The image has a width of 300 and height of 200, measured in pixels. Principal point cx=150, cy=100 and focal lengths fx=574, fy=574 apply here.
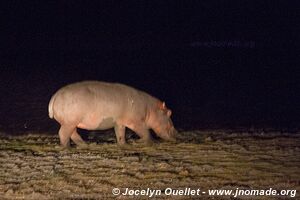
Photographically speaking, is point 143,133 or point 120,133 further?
point 143,133

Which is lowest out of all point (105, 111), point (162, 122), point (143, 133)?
point (143, 133)

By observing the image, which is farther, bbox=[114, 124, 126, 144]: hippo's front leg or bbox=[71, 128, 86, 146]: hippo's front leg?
bbox=[71, 128, 86, 146]: hippo's front leg

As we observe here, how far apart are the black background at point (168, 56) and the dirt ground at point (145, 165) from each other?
3093 millimetres

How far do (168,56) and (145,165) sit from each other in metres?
33.5

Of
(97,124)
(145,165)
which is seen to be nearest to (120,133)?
(97,124)

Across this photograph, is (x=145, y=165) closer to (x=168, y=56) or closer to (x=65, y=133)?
(x=65, y=133)

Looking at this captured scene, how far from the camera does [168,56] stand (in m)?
42.6

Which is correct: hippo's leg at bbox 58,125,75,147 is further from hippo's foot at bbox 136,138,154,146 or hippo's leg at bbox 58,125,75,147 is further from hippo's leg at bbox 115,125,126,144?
hippo's foot at bbox 136,138,154,146

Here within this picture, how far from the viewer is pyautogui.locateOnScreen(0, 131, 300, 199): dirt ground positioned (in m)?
7.95

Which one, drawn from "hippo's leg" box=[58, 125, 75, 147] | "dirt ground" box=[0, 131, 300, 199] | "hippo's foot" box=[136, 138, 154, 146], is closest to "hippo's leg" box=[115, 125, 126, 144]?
"dirt ground" box=[0, 131, 300, 199]

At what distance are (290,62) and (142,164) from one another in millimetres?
27347

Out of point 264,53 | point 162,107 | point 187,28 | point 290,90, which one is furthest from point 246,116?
point 187,28

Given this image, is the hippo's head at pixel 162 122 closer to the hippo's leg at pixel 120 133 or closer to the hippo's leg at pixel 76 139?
the hippo's leg at pixel 120 133

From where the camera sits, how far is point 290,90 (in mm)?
22797
